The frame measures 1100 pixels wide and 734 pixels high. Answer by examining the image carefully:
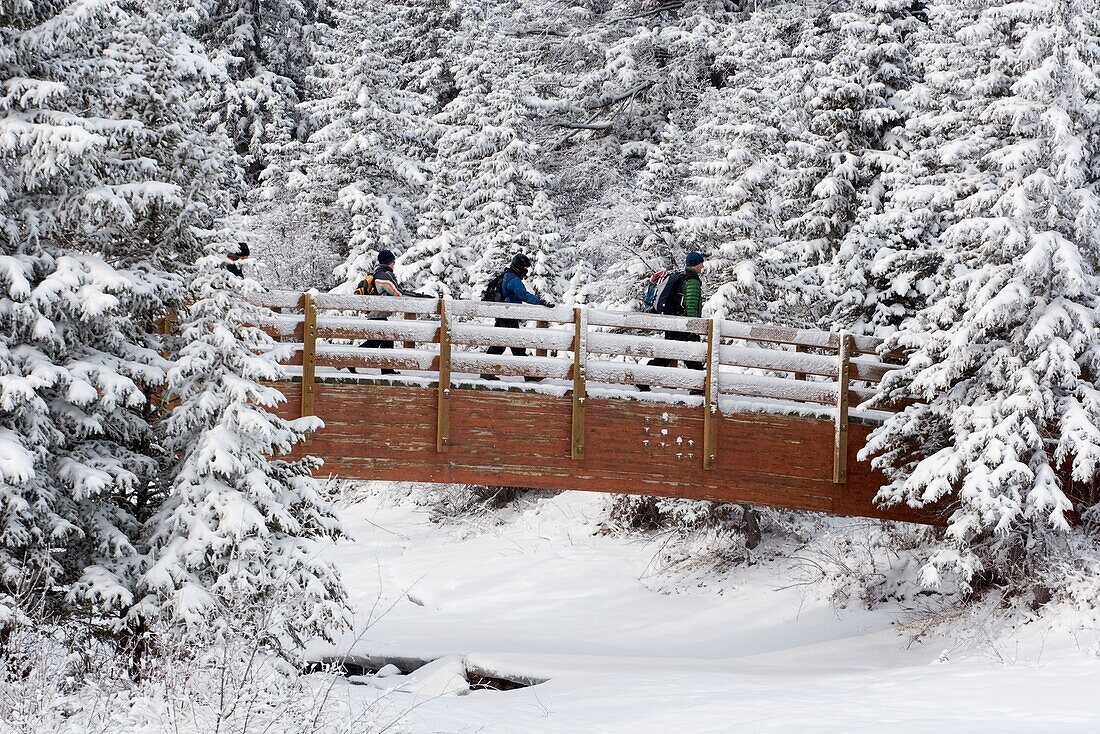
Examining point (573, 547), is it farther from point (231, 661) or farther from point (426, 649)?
point (231, 661)

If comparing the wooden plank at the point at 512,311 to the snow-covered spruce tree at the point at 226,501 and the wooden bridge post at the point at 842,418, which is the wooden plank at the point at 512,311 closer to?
the snow-covered spruce tree at the point at 226,501

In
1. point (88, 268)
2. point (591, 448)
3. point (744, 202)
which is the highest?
point (744, 202)

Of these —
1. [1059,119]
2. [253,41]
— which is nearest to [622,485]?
[1059,119]

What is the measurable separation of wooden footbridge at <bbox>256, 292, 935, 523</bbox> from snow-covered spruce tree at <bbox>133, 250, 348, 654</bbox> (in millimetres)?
2207

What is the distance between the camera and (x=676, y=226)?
62.4 feet

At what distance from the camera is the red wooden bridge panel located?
44.5ft

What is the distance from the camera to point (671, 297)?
15352mm

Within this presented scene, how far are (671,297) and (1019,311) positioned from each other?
4.36m

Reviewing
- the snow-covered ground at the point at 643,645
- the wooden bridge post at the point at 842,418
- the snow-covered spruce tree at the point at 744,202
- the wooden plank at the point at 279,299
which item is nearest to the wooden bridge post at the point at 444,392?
the wooden plank at the point at 279,299

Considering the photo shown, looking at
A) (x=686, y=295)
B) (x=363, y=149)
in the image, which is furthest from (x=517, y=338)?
(x=363, y=149)

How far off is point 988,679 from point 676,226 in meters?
9.82

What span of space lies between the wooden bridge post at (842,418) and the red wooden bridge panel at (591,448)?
0.13 metres

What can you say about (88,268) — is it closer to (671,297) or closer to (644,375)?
(644,375)

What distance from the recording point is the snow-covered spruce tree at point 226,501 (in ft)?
33.4
